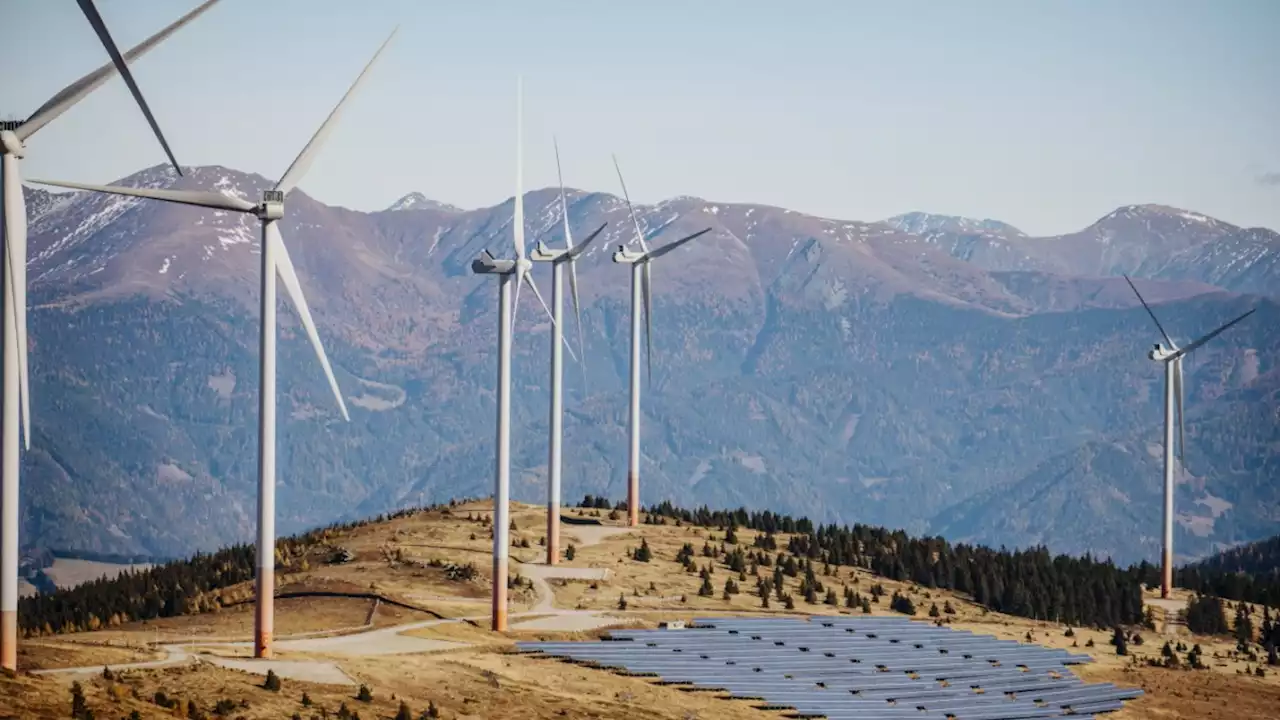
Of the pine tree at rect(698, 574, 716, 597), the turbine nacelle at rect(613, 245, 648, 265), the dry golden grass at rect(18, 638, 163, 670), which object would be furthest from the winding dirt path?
the turbine nacelle at rect(613, 245, 648, 265)

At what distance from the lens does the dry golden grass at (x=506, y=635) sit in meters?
111

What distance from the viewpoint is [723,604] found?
16412 cm

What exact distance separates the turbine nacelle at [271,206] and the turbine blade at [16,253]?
15.7 m

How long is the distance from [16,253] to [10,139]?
5163 millimetres

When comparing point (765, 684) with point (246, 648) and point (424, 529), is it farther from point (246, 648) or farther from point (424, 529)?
point (424, 529)

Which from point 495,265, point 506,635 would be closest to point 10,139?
point 495,265

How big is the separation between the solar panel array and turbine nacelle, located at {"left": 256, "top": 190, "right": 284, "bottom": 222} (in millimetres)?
35820

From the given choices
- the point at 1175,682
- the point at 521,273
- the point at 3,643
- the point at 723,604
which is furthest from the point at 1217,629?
the point at 3,643

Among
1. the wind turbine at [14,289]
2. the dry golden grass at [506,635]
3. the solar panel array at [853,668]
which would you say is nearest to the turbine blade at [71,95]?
the wind turbine at [14,289]

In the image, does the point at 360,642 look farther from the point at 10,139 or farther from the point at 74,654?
the point at 10,139

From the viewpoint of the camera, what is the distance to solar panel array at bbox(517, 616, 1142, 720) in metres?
134

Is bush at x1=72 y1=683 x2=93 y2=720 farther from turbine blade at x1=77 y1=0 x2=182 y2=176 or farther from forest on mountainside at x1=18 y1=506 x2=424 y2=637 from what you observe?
forest on mountainside at x1=18 y1=506 x2=424 y2=637

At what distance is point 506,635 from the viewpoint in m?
141

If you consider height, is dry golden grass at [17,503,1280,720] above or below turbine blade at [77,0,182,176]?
below
